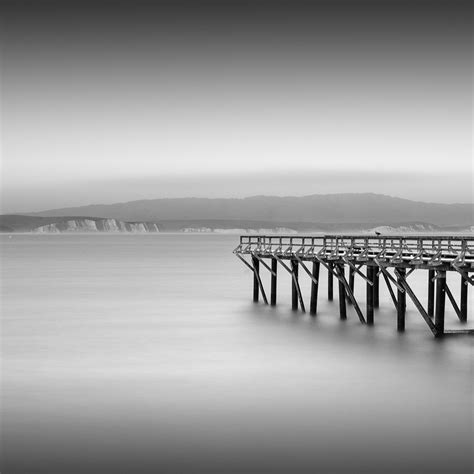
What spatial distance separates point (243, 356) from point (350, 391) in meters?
6.99

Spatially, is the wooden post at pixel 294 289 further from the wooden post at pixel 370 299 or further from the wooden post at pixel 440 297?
the wooden post at pixel 440 297

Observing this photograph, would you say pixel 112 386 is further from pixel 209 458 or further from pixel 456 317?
pixel 456 317

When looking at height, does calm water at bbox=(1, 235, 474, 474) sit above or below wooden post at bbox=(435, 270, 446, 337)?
below

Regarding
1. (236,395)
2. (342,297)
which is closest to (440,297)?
(342,297)

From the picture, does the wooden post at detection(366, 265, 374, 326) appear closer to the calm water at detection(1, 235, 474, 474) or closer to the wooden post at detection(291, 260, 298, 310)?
the calm water at detection(1, 235, 474, 474)

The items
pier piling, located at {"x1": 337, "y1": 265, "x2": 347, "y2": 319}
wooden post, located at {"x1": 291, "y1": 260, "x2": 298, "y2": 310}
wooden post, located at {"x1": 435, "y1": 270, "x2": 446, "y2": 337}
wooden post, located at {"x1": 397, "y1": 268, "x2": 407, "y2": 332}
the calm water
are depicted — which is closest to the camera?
the calm water

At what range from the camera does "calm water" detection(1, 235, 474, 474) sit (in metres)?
16.2

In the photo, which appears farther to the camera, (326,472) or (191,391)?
(191,391)

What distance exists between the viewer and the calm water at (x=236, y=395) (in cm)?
1625

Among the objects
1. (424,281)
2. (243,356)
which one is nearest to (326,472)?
(243,356)

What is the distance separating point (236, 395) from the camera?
2209 cm

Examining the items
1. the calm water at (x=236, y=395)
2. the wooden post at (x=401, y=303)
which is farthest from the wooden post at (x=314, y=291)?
the wooden post at (x=401, y=303)

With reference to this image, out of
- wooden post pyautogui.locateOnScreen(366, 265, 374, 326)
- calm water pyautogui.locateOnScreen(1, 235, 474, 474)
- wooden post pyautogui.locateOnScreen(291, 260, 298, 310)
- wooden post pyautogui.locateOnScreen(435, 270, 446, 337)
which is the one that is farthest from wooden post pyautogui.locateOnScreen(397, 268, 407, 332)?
wooden post pyautogui.locateOnScreen(291, 260, 298, 310)

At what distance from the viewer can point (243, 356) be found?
1123 inches
